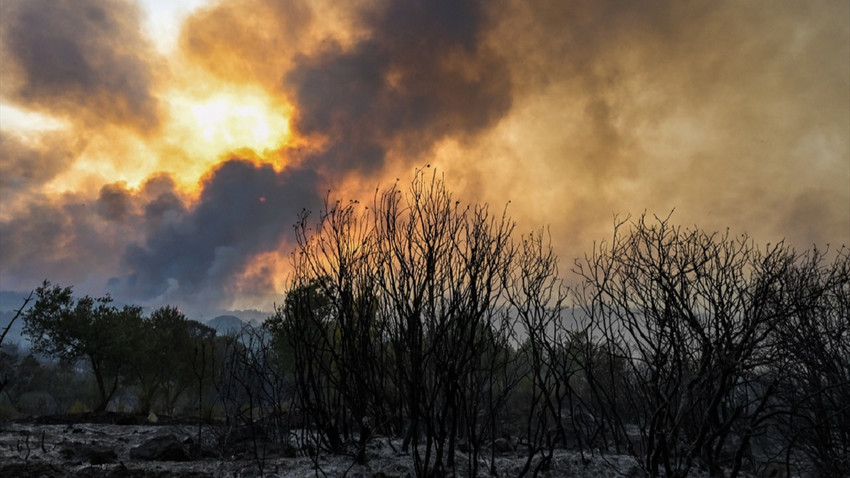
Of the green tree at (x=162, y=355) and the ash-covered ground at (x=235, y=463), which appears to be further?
the green tree at (x=162, y=355)

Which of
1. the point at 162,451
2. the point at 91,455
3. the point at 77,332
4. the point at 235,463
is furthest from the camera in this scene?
the point at 77,332

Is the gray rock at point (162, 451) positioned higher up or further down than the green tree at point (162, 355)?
further down

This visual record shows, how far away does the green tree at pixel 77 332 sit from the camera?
2508 centimetres

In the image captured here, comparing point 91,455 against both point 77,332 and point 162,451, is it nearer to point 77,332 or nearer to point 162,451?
point 162,451

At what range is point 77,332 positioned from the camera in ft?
82.6

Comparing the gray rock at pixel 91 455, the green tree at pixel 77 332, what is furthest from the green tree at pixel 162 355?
the gray rock at pixel 91 455

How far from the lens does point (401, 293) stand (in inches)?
272

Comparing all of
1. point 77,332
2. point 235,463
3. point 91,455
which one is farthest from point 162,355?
point 235,463

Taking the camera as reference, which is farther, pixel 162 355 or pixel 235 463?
pixel 162 355

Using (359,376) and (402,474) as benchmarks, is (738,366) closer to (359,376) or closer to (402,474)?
(402,474)

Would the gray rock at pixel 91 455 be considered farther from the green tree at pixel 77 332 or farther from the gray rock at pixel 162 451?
the green tree at pixel 77 332

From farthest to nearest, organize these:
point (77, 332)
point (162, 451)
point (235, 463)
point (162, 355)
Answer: point (162, 355) < point (77, 332) < point (162, 451) < point (235, 463)

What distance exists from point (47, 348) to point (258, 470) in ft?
90.9

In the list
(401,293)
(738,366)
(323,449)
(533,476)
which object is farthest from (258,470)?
(738,366)
